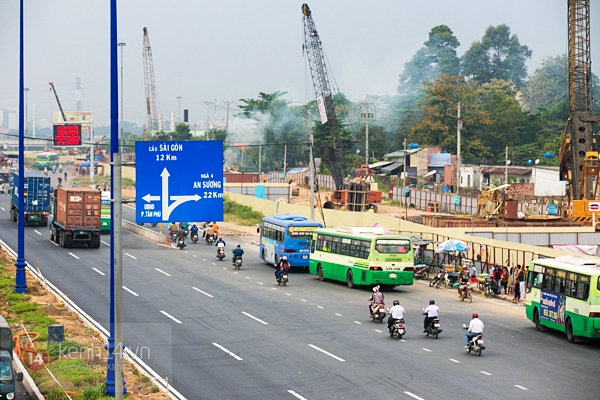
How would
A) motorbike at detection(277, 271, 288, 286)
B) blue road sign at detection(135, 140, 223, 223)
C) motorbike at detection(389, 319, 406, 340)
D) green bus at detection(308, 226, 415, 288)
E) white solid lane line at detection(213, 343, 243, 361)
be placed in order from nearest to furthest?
blue road sign at detection(135, 140, 223, 223), white solid lane line at detection(213, 343, 243, 361), motorbike at detection(389, 319, 406, 340), green bus at detection(308, 226, 415, 288), motorbike at detection(277, 271, 288, 286)

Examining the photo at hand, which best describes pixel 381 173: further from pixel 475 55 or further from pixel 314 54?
pixel 475 55

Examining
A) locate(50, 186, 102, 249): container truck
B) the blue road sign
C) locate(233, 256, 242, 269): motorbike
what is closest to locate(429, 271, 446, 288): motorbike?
locate(233, 256, 242, 269): motorbike

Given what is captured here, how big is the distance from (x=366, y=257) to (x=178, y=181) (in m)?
22.4

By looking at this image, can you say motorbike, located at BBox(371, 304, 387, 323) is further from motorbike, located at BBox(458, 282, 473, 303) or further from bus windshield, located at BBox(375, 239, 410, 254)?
bus windshield, located at BBox(375, 239, 410, 254)

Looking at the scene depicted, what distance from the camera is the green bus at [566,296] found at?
27.7 meters

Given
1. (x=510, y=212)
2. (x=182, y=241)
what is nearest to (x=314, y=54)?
(x=510, y=212)

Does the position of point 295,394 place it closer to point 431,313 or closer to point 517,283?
point 431,313

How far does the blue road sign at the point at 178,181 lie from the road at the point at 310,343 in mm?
4910

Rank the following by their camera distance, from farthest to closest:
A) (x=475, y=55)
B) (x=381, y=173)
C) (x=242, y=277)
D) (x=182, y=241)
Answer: (x=475, y=55) < (x=381, y=173) < (x=182, y=241) < (x=242, y=277)

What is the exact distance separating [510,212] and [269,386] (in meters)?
49.9

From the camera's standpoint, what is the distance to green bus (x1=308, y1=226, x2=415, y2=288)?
1582 inches

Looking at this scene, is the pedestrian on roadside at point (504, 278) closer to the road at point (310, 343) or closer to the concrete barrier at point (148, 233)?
the road at point (310, 343)

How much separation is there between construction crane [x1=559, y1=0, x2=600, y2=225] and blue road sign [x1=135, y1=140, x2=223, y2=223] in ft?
162

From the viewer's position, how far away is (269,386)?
22484 mm
